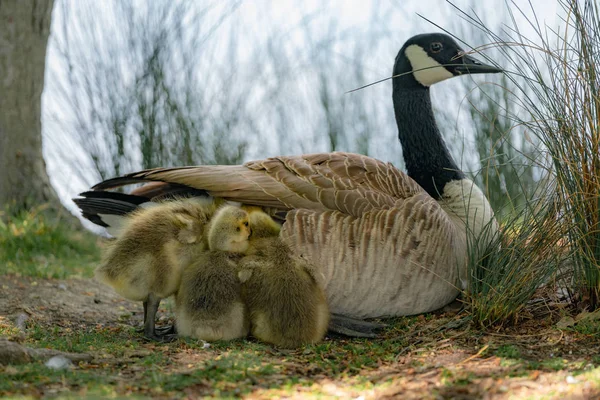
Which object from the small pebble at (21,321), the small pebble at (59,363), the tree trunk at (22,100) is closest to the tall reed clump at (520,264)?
the small pebble at (59,363)

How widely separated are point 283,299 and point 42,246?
5.09m

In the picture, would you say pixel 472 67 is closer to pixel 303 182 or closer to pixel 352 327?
pixel 303 182

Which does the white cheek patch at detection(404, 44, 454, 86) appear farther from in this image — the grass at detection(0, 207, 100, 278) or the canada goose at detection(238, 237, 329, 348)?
the grass at detection(0, 207, 100, 278)

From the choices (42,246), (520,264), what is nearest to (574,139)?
(520,264)

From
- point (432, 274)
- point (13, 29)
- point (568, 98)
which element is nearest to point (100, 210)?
point (432, 274)

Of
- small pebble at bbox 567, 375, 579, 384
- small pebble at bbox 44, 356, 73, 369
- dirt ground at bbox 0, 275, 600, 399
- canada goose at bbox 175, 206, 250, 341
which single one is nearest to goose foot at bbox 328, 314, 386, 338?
dirt ground at bbox 0, 275, 600, 399

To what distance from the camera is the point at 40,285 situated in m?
6.55

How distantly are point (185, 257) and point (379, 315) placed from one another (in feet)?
4.57

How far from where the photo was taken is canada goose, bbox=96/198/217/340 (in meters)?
4.50

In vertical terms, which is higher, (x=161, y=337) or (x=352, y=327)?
(x=161, y=337)

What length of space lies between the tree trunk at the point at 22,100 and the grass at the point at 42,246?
1.14 ft

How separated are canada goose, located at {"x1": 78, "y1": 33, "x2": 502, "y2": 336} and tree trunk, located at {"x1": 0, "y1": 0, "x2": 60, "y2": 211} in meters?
4.55

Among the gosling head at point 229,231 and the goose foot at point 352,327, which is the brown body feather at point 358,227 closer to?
the goose foot at point 352,327

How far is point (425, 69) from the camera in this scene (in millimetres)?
5750
